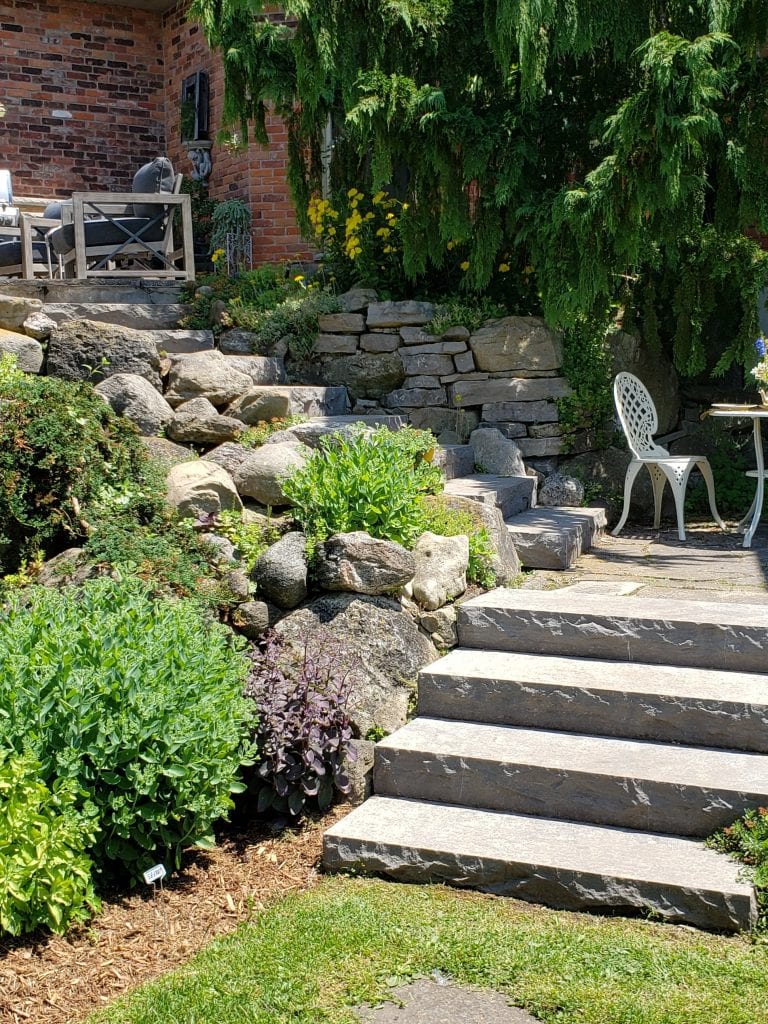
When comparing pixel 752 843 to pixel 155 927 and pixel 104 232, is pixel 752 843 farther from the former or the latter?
pixel 104 232

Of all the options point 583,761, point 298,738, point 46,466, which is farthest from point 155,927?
point 46,466

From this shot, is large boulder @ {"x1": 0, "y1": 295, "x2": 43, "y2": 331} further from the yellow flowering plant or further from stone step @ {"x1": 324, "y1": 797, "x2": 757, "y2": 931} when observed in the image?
stone step @ {"x1": 324, "y1": 797, "x2": 757, "y2": 931}

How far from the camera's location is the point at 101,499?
4.63 metres

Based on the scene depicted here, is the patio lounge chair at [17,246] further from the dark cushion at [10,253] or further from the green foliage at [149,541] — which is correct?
the green foliage at [149,541]

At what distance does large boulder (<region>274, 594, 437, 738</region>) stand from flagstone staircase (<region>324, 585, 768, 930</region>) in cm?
19

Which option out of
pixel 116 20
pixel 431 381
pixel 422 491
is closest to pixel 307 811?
pixel 422 491

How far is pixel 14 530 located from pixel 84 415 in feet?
2.07

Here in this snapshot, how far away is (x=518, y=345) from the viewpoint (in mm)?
7109

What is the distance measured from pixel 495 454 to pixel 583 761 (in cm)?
344

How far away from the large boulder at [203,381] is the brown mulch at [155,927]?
10.0 ft

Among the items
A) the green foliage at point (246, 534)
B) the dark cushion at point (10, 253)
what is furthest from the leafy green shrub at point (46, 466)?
the dark cushion at point (10, 253)

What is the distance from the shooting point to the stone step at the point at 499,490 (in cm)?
597

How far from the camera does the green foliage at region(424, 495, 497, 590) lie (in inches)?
203

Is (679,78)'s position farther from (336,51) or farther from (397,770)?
(397,770)
